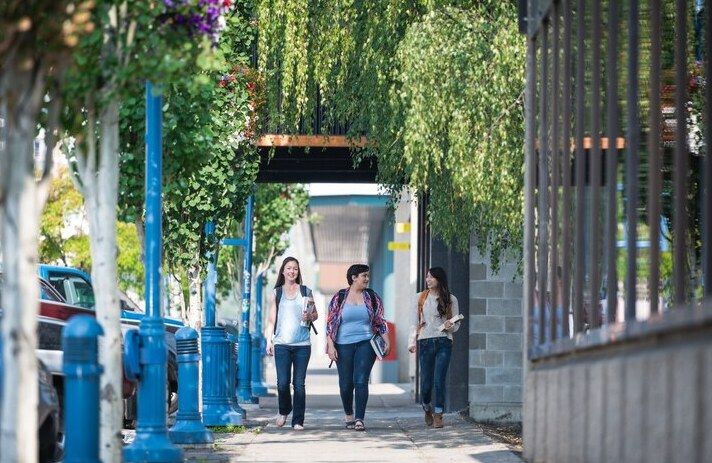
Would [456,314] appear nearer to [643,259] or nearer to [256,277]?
[643,259]

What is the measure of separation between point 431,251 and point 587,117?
38.9 ft

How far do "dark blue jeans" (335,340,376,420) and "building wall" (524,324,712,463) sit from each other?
16.2ft

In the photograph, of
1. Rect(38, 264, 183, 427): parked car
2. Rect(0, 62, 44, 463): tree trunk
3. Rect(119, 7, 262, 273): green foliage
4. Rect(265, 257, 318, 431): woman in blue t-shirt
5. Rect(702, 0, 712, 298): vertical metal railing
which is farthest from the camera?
Rect(38, 264, 183, 427): parked car

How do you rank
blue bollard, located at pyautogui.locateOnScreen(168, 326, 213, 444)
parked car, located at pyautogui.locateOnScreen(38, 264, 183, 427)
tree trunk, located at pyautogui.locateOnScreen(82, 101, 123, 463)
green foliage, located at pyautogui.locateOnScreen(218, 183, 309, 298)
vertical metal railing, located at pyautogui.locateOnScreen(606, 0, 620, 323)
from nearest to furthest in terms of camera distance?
1. vertical metal railing, located at pyautogui.locateOnScreen(606, 0, 620, 323)
2. tree trunk, located at pyautogui.locateOnScreen(82, 101, 123, 463)
3. blue bollard, located at pyautogui.locateOnScreen(168, 326, 213, 444)
4. parked car, located at pyautogui.locateOnScreen(38, 264, 183, 427)
5. green foliage, located at pyautogui.locateOnScreen(218, 183, 309, 298)

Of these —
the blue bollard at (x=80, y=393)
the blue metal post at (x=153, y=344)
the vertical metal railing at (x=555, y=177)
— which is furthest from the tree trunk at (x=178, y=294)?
the blue bollard at (x=80, y=393)

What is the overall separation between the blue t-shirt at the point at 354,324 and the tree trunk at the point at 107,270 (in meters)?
6.25

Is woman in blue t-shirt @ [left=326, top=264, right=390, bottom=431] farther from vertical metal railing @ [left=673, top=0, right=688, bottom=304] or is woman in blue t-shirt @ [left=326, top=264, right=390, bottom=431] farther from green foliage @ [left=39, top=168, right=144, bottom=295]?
green foliage @ [left=39, top=168, right=144, bottom=295]

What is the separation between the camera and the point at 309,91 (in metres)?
15.7

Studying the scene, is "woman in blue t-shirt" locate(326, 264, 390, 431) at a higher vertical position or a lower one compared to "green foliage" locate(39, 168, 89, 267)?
lower

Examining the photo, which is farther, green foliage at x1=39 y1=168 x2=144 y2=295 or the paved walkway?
green foliage at x1=39 y1=168 x2=144 y2=295

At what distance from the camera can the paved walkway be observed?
11922 mm

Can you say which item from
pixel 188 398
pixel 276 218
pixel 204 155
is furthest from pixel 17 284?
pixel 276 218

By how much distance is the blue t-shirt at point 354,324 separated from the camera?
50.9ft

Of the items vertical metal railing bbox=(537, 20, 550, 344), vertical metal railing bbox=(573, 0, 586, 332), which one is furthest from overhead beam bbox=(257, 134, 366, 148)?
vertical metal railing bbox=(573, 0, 586, 332)
